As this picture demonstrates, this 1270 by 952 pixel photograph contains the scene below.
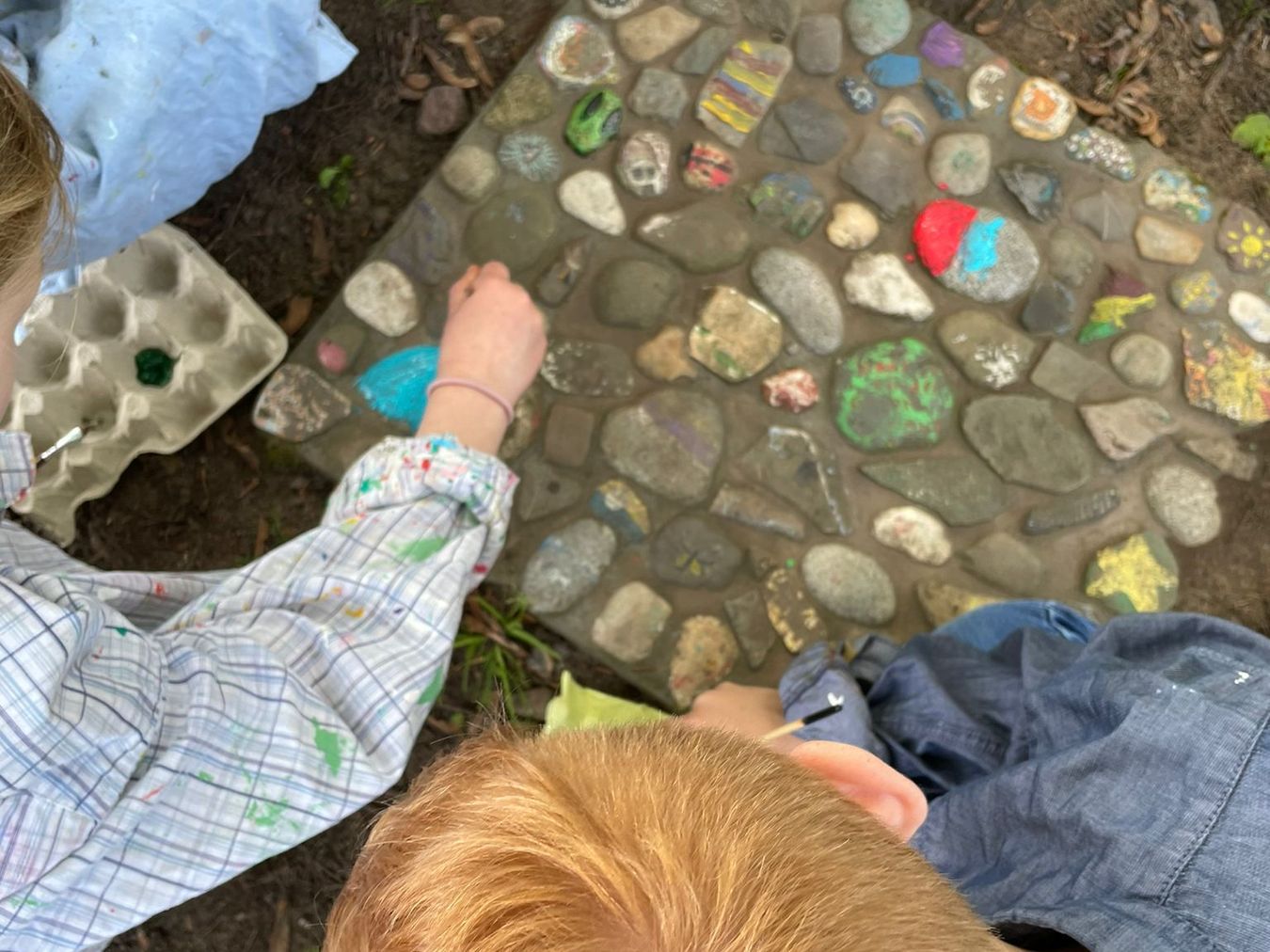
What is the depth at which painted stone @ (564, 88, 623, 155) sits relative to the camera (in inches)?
60.3

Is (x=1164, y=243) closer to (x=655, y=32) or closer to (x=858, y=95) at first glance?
(x=858, y=95)

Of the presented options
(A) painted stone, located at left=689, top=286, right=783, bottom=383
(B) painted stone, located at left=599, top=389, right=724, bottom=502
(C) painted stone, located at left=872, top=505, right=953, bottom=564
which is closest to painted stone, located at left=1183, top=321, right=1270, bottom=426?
(C) painted stone, located at left=872, top=505, right=953, bottom=564

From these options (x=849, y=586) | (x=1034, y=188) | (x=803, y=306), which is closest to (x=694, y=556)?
(x=849, y=586)

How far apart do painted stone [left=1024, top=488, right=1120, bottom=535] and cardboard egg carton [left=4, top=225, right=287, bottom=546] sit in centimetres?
135

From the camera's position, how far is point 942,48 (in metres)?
1.56

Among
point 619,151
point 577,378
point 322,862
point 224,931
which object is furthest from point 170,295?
point 224,931

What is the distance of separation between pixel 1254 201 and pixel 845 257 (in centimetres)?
77

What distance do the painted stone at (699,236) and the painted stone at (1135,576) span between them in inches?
32.3

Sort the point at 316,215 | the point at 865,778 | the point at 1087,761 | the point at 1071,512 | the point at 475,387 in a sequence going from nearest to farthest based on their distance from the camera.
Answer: the point at 865,778 < the point at 1087,761 < the point at 475,387 < the point at 1071,512 < the point at 316,215

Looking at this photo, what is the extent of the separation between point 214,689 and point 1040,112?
5.33 ft

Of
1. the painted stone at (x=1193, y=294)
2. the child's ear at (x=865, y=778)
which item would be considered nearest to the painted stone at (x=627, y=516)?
the child's ear at (x=865, y=778)

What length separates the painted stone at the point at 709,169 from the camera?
1520 millimetres

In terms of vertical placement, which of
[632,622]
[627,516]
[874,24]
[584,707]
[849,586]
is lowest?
[584,707]

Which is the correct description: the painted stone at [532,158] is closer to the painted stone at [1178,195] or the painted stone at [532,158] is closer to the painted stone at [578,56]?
the painted stone at [578,56]
